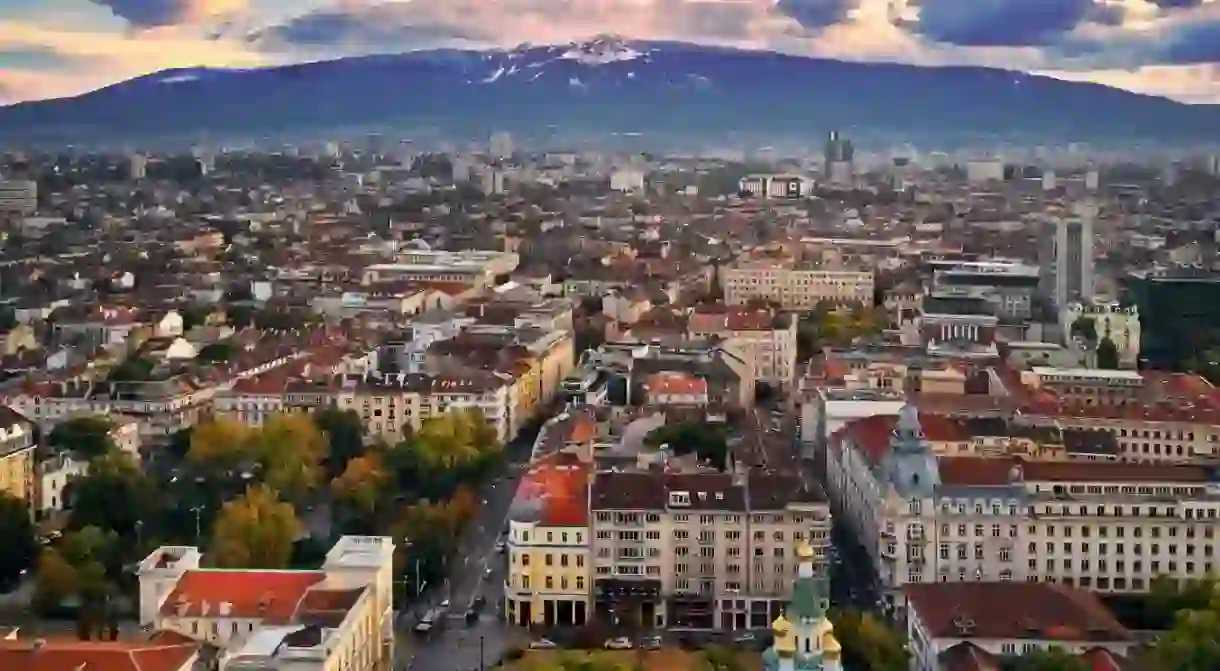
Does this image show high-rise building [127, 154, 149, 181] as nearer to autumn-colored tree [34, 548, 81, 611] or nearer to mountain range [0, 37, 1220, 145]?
mountain range [0, 37, 1220, 145]

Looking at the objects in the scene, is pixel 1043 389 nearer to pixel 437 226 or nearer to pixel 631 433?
pixel 631 433

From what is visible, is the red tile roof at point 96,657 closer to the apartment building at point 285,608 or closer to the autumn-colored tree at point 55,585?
the apartment building at point 285,608

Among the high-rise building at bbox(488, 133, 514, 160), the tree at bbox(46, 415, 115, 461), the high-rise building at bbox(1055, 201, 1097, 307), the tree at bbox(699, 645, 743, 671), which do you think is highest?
the high-rise building at bbox(488, 133, 514, 160)

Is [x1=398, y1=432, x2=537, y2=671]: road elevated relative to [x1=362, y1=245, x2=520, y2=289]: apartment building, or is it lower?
lower

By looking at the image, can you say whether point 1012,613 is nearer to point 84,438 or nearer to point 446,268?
point 84,438

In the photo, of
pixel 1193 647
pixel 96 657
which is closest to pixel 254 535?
pixel 96 657

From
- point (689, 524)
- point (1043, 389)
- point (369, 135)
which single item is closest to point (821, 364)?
point (1043, 389)

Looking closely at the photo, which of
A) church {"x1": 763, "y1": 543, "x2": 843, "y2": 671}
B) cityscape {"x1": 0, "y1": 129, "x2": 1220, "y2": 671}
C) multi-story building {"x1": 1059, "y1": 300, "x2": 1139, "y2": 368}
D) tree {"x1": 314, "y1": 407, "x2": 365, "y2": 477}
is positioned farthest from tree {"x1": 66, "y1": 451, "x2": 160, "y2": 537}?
multi-story building {"x1": 1059, "y1": 300, "x2": 1139, "y2": 368}
